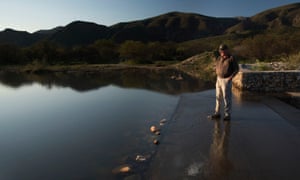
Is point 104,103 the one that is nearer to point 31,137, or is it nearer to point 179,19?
point 31,137

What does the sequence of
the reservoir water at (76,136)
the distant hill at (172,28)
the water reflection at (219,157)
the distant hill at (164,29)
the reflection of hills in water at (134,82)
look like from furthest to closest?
the distant hill at (172,28) < the distant hill at (164,29) < the reflection of hills in water at (134,82) < the reservoir water at (76,136) < the water reflection at (219,157)

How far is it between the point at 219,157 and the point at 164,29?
112m

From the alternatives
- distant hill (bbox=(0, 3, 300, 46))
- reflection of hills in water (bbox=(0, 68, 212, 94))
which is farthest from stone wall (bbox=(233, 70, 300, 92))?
distant hill (bbox=(0, 3, 300, 46))

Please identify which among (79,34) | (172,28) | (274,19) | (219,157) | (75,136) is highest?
(274,19)

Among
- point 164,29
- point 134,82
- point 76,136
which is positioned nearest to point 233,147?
point 76,136

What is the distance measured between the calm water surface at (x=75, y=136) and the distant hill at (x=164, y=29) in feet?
275

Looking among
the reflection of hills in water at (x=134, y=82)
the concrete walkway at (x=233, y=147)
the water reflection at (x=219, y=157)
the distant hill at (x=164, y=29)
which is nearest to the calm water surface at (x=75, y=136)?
the concrete walkway at (x=233, y=147)

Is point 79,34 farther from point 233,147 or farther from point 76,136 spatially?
point 233,147

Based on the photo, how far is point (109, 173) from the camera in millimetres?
3752

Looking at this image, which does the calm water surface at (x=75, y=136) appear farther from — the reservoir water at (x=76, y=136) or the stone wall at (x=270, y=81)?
the stone wall at (x=270, y=81)

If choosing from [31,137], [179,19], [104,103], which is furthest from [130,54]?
[179,19]

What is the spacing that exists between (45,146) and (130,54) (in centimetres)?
3358

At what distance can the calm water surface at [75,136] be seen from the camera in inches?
162

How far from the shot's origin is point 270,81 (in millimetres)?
8914
